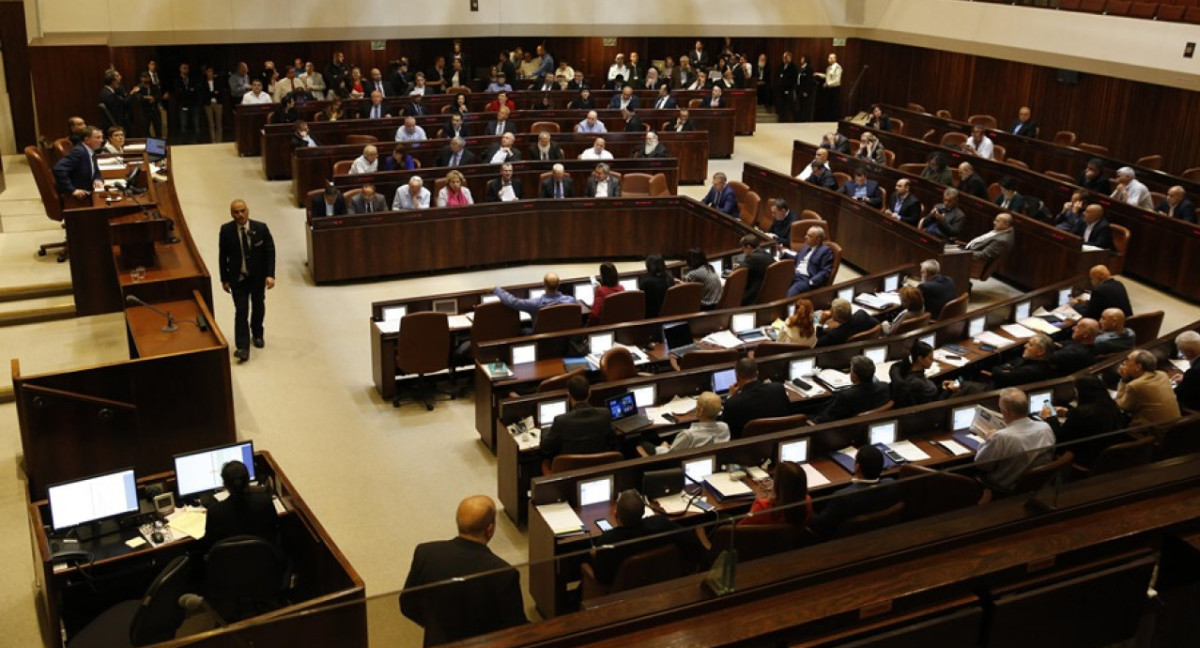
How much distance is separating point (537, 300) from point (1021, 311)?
4290 millimetres

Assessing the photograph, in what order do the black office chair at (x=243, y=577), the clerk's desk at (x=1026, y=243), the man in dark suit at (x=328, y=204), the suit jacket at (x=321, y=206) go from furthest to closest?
the suit jacket at (x=321, y=206) → the man in dark suit at (x=328, y=204) → the clerk's desk at (x=1026, y=243) → the black office chair at (x=243, y=577)

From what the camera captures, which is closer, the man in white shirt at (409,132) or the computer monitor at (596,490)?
the computer monitor at (596,490)

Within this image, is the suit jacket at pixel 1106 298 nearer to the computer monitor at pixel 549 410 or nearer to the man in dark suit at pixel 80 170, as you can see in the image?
the computer monitor at pixel 549 410

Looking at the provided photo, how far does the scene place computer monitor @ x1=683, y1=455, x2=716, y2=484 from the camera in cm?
652

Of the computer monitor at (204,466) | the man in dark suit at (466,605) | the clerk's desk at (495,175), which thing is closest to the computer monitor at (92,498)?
the computer monitor at (204,466)

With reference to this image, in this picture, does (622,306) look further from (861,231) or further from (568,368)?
(861,231)

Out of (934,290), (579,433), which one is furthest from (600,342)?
(934,290)

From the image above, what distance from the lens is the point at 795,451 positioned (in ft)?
22.2

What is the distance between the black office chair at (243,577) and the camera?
509 centimetres

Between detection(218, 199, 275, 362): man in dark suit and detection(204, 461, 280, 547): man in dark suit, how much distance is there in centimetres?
415

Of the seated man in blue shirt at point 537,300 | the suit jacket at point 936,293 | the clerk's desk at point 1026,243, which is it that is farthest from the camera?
the clerk's desk at point 1026,243

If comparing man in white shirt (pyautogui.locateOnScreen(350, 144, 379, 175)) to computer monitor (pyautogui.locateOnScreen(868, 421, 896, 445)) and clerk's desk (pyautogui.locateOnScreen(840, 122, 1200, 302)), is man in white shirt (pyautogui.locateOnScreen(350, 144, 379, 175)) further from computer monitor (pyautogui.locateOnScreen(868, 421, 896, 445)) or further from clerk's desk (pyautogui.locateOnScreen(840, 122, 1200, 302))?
Answer: computer monitor (pyautogui.locateOnScreen(868, 421, 896, 445))

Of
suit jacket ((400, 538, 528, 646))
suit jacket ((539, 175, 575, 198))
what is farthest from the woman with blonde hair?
suit jacket ((400, 538, 528, 646))

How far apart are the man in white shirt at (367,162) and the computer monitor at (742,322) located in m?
5.97
